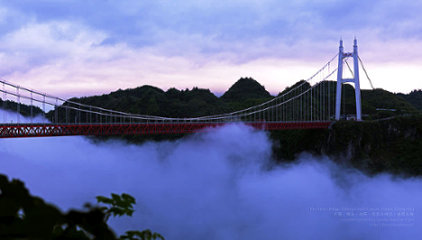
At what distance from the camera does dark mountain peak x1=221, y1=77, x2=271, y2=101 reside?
16912cm

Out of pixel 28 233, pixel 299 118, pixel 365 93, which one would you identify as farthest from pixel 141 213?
pixel 28 233

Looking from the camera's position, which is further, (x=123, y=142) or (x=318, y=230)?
(x=123, y=142)

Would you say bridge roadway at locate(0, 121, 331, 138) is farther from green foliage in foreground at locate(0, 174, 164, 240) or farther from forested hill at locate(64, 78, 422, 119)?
forested hill at locate(64, 78, 422, 119)

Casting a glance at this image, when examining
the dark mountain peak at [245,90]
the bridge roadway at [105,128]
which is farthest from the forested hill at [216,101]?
the bridge roadway at [105,128]

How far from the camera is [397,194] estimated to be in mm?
71812

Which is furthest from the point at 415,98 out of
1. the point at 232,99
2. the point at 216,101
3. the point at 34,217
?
the point at 34,217

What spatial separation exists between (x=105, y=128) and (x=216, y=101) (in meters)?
102

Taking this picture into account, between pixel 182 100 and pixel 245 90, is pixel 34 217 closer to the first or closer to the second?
pixel 182 100

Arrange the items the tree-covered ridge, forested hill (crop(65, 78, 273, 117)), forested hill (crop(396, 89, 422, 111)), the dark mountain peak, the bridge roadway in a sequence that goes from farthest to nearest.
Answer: the dark mountain peak, forested hill (crop(396, 89, 422, 111)), forested hill (crop(65, 78, 273, 117)), the tree-covered ridge, the bridge roadway

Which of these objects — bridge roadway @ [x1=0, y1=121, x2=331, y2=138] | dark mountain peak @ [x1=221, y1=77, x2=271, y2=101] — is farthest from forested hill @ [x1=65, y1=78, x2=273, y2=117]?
bridge roadway @ [x1=0, y1=121, x2=331, y2=138]

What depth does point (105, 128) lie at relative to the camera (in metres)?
44.6

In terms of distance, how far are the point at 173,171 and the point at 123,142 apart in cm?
2773

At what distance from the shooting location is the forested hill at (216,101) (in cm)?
9809

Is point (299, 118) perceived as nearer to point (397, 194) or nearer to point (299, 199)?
point (299, 199)
